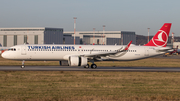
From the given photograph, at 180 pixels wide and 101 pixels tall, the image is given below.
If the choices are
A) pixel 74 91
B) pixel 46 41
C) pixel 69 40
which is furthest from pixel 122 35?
pixel 74 91

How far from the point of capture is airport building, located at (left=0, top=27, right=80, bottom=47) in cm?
13362

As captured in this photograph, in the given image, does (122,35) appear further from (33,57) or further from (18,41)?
(33,57)

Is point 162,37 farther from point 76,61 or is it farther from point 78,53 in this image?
point 76,61

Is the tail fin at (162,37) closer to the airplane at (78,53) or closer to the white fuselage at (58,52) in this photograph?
the airplane at (78,53)

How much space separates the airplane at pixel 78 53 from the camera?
40469mm

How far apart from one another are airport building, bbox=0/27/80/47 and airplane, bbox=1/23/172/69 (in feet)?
297

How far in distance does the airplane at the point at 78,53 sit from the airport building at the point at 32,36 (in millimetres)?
90391

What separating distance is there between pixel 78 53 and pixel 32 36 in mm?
96001

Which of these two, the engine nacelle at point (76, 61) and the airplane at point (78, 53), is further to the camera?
the airplane at point (78, 53)

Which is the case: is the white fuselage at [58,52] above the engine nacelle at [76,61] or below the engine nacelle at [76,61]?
above

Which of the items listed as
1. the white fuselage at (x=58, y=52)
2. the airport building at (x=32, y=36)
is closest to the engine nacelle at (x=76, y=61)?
the white fuselage at (x=58, y=52)

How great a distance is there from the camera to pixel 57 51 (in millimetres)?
41375

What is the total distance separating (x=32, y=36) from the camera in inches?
5276

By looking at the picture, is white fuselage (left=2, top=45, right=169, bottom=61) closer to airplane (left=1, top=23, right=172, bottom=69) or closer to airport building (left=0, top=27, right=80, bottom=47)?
airplane (left=1, top=23, right=172, bottom=69)
